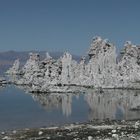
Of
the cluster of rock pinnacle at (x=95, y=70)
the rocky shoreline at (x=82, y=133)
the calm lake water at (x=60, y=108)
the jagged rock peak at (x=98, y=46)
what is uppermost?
the jagged rock peak at (x=98, y=46)

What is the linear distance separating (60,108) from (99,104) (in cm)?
864

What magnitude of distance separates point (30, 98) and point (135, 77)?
45.3m

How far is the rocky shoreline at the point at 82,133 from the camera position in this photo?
42.7 metres

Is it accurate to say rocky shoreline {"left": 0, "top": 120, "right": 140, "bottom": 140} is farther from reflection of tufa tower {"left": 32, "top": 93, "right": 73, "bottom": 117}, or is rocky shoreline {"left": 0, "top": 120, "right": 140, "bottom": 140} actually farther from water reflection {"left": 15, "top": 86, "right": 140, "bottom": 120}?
reflection of tufa tower {"left": 32, "top": 93, "right": 73, "bottom": 117}

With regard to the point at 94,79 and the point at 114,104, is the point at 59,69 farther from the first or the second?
the point at 114,104

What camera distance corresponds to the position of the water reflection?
6700 centimetres

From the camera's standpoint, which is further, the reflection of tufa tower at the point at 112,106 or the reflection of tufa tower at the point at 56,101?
the reflection of tufa tower at the point at 56,101

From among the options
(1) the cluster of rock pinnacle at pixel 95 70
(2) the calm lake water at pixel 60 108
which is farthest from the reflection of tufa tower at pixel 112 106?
(1) the cluster of rock pinnacle at pixel 95 70

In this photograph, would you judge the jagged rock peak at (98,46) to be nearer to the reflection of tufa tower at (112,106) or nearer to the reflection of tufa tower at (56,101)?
the reflection of tufa tower at (112,106)

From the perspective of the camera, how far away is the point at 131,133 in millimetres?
44125

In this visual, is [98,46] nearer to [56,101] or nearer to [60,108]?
[56,101]

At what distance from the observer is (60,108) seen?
Result: 249ft

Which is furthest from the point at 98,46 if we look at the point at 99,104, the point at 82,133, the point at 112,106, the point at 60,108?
the point at 82,133

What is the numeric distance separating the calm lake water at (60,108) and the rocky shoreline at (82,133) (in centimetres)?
653
